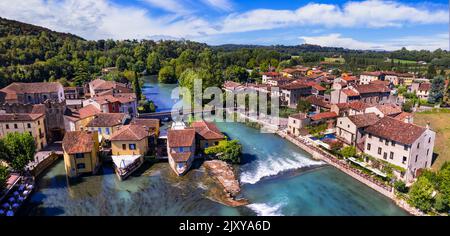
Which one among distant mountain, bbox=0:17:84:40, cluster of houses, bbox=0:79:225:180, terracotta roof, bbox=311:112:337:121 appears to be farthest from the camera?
distant mountain, bbox=0:17:84:40

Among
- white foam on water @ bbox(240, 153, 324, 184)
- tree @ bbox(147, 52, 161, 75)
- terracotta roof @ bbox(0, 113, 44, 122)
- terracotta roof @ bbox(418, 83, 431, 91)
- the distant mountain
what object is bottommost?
white foam on water @ bbox(240, 153, 324, 184)

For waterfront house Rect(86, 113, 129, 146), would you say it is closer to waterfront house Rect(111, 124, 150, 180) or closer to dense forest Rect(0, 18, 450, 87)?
waterfront house Rect(111, 124, 150, 180)

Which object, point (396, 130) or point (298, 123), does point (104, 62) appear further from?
point (396, 130)

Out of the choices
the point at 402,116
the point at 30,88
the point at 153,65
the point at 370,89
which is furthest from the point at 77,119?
the point at 153,65

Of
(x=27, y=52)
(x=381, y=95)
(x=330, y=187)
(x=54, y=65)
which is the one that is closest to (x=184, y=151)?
(x=330, y=187)

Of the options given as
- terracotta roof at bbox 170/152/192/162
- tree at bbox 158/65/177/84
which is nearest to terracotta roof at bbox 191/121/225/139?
terracotta roof at bbox 170/152/192/162
